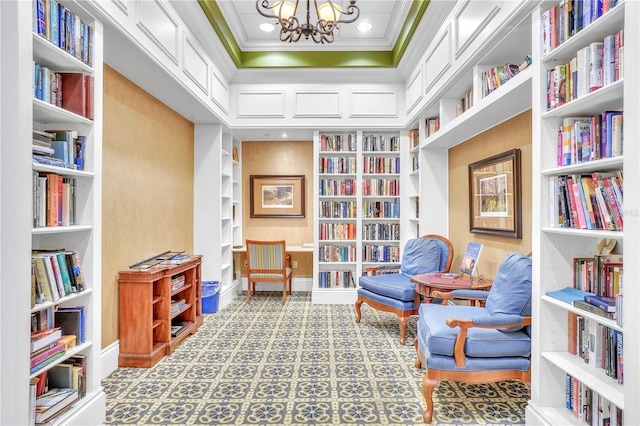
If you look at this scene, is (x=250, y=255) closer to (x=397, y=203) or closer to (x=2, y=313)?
(x=397, y=203)

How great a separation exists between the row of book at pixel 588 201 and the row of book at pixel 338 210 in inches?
125

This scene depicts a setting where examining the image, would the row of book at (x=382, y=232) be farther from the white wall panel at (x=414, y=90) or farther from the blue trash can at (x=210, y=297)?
the blue trash can at (x=210, y=297)

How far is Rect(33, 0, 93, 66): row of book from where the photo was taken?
1644 mm

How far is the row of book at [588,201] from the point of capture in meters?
1.53

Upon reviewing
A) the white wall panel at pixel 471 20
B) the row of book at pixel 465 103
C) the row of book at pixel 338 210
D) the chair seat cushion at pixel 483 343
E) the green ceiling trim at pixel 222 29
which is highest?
the green ceiling trim at pixel 222 29

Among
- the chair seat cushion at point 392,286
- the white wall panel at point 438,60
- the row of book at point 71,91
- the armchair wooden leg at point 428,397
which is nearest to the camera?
the row of book at point 71,91

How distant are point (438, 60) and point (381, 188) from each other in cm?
197

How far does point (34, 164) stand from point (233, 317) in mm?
2943

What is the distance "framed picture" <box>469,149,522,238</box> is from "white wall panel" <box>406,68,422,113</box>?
1.09 meters

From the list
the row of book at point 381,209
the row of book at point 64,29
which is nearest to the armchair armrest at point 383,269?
the row of book at point 381,209

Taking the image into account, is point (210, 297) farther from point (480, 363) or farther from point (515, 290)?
point (515, 290)

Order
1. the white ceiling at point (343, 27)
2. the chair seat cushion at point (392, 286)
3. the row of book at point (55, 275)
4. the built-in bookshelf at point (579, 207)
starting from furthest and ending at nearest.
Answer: the white ceiling at point (343, 27) → the chair seat cushion at point (392, 286) → the row of book at point (55, 275) → the built-in bookshelf at point (579, 207)

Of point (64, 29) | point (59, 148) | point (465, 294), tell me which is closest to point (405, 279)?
point (465, 294)

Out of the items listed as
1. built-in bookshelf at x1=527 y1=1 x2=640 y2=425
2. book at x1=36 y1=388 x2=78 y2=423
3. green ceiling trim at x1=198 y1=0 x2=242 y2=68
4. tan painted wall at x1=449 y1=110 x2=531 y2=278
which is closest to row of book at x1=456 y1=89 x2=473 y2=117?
tan painted wall at x1=449 y1=110 x2=531 y2=278
